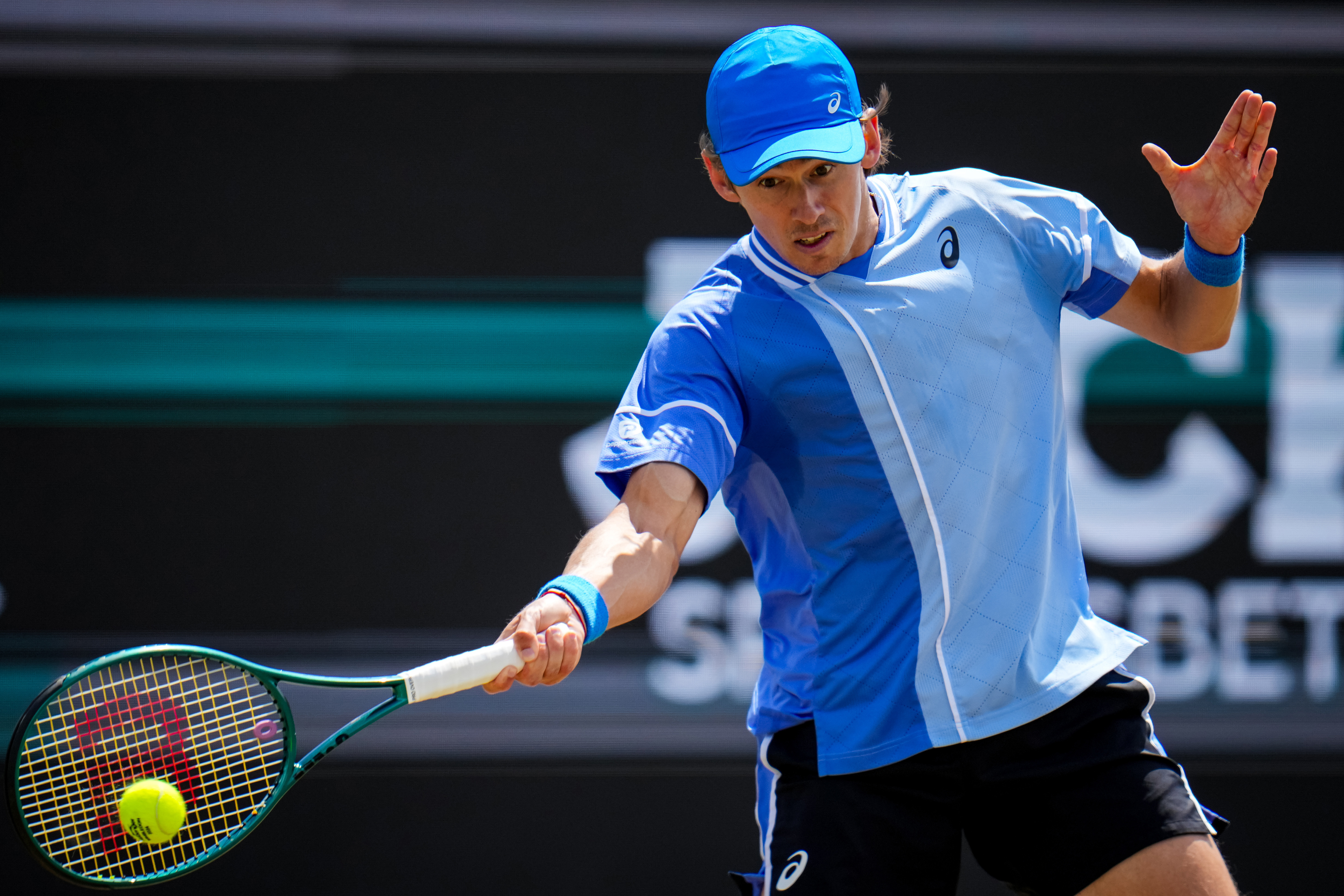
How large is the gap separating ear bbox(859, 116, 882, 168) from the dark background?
5.01 ft

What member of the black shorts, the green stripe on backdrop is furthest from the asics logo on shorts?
the green stripe on backdrop

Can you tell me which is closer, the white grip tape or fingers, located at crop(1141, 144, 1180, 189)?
the white grip tape

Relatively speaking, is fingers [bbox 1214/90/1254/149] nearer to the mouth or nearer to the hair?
the hair

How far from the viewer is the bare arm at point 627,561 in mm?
1668

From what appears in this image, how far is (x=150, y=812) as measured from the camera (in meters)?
1.89

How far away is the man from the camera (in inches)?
72.8

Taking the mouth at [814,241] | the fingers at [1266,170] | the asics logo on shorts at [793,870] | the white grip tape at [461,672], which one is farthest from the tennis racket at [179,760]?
the fingers at [1266,170]

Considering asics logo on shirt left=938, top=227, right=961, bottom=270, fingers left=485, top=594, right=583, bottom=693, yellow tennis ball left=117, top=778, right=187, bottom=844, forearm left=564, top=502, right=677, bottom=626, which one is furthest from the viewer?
asics logo on shirt left=938, top=227, right=961, bottom=270

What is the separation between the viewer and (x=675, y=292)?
3549 mm

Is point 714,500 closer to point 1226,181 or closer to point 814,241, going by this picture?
point 814,241

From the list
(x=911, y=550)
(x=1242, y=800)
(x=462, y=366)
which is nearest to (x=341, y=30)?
(x=462, y=366)

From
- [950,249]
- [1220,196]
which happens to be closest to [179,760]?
[950,249]

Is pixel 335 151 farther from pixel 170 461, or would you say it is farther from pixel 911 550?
Result: pixel 911 550

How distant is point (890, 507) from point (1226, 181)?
0.79 m
